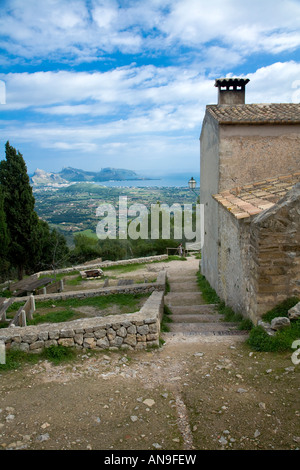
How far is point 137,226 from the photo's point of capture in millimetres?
34719

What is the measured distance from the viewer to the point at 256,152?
387 inches

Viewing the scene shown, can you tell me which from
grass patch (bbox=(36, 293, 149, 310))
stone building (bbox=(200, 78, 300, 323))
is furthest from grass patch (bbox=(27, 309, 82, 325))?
stone building (bbox=(200, 78, 300, 323))

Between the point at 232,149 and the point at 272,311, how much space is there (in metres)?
5.56

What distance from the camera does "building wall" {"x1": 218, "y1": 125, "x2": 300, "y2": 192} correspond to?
31.9ft

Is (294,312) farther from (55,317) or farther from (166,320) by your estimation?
(55,317)

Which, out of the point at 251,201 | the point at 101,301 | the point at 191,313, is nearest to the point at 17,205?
the point at 101,301

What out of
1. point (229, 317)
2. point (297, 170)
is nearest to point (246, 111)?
point (297, 170)

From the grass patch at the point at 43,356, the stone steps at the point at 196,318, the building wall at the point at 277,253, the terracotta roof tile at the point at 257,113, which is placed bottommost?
the stone steps at the point at 196,318

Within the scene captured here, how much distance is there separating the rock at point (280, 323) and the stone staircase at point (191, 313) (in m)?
1.07

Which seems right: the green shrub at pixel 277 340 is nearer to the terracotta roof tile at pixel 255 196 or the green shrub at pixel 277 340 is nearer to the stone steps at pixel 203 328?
the stone steps at pixel 203 328

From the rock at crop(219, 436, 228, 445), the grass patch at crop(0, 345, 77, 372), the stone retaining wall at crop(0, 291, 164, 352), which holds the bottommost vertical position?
the grass patch at crop(0, 345, 77, 372)

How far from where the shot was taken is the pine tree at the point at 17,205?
21.0 m

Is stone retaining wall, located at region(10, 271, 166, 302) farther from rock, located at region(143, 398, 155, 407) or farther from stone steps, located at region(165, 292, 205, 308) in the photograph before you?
rock, located at region(143, 398, 155, 407)

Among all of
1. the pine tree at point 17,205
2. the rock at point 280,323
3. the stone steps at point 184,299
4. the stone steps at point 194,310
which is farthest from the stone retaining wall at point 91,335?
the pine tree at point 17,205
